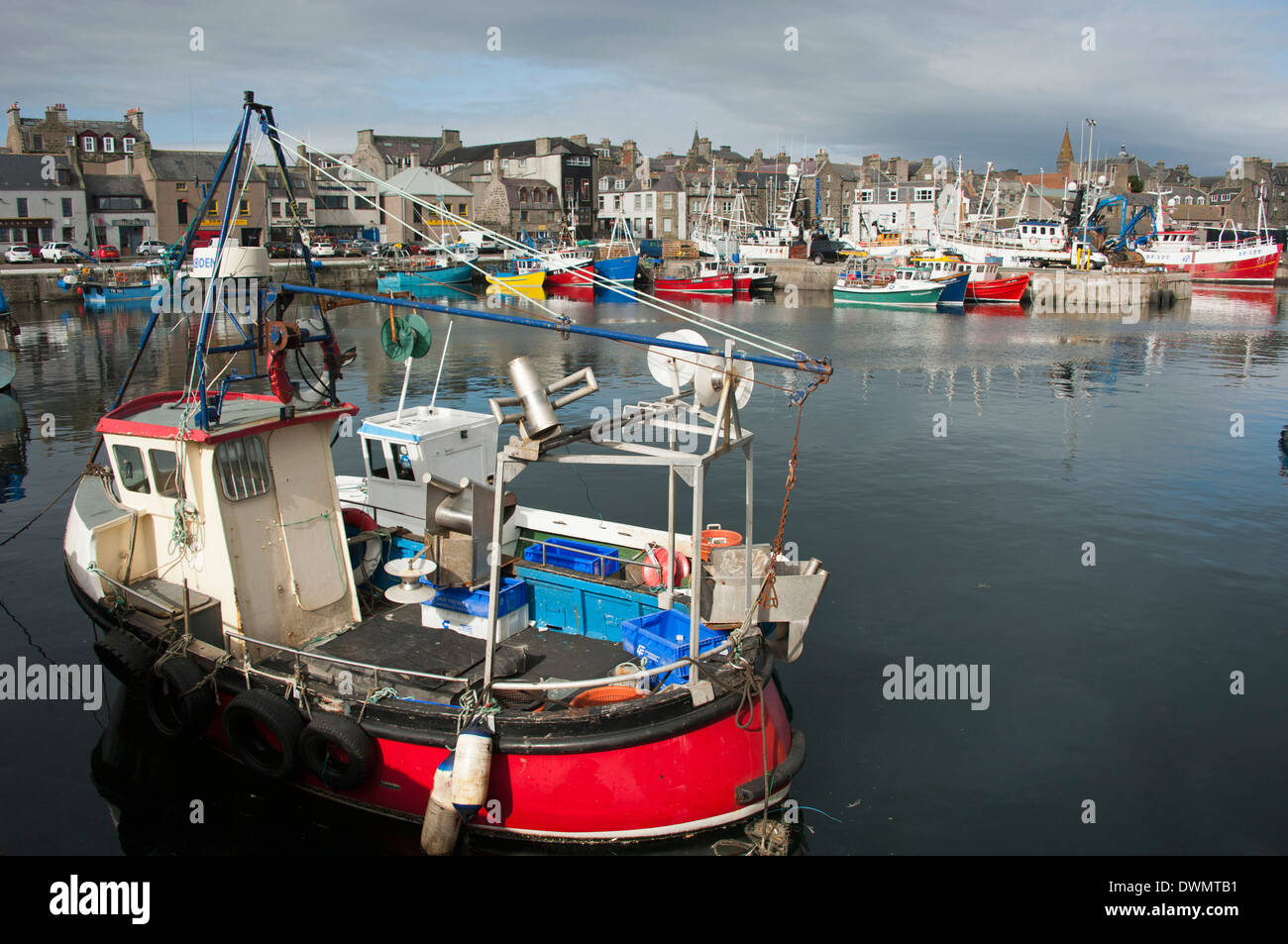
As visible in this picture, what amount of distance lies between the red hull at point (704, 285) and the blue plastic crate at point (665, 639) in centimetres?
6725

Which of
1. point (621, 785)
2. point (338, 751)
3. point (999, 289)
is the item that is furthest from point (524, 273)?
point (621, 785)

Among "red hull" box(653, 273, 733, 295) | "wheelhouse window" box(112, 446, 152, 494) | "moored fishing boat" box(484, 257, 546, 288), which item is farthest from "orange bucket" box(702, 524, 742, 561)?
"red hull" box(653, 273, 733, 295)

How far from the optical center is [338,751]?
30.9ft

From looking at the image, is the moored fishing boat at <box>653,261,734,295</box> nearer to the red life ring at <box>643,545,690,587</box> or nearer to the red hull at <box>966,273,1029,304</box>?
the red hull at <box>966,273,1029,304</box>

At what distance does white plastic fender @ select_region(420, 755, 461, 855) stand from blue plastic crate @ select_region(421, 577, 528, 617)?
259 cm

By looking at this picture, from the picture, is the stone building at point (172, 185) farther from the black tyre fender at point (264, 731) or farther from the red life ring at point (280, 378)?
the black tyre fender at point (264, 731)

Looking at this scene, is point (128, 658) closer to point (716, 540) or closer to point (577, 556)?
point (577, 556)

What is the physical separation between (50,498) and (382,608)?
14.5 m

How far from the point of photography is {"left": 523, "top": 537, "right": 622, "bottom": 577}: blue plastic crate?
11.9m

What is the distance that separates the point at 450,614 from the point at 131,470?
439 cm

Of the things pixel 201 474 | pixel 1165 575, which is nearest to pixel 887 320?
pixel 1165 575
